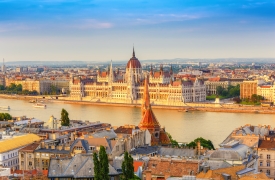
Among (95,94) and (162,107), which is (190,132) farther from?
(95,94)

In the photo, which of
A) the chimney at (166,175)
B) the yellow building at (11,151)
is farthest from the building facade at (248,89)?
the chimney at (166,175)

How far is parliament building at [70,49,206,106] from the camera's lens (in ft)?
151

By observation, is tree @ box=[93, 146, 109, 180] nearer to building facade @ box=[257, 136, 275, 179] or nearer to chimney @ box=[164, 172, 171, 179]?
chimney @ box=[164, 172, 171, 179]

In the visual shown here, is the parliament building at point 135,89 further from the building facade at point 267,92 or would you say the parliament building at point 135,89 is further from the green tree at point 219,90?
the building facade at point 267,92

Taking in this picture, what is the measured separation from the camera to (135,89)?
4975 cm

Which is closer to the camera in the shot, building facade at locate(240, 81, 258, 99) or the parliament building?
the parliament building

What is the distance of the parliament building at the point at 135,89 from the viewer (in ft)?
151

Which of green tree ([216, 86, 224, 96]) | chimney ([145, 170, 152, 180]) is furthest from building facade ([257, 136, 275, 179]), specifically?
green tree ([216, 86, 224, 96])

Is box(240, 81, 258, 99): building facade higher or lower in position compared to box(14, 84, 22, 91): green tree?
higher

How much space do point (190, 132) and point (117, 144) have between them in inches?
412

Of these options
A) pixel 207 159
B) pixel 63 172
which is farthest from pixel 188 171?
pixel 63 172

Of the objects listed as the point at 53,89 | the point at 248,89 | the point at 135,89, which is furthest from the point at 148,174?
the point at 53,89

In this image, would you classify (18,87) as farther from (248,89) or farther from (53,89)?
(248,89)

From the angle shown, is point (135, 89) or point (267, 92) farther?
point (135, 89)
